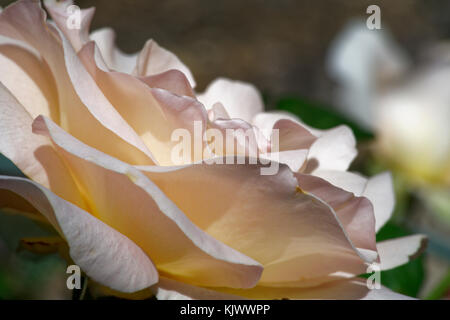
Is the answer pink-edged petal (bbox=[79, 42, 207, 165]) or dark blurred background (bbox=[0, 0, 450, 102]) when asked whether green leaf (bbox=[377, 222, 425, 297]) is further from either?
dark blurred background (bbox=[0, 0, 450, 102])

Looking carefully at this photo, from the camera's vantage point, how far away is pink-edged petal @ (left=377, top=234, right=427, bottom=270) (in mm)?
285

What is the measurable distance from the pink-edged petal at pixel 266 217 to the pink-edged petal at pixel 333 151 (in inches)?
2.4

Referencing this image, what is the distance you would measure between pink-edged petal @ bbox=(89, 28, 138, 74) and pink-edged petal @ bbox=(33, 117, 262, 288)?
0.08m

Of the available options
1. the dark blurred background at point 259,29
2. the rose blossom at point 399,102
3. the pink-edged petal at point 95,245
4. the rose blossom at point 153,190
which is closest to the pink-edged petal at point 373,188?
the rose blossom at point 153,190

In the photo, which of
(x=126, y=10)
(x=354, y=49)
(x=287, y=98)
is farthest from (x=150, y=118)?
(x=126, y=10)

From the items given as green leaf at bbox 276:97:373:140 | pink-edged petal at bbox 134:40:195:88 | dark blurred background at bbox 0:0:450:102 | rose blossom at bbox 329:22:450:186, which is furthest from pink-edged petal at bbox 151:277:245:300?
dark blurred background at bbox 0:0:450:102

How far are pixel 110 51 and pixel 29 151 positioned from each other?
0.10 metres

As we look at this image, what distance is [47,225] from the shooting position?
288 mm

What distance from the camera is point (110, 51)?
0.32m

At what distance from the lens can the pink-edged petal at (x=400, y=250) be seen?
11.2 inches

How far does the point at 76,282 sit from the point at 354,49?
0.62m

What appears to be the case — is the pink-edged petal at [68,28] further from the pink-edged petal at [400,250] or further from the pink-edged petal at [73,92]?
the pink-edged petal at [400,250]

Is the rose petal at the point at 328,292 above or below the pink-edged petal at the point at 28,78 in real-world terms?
below

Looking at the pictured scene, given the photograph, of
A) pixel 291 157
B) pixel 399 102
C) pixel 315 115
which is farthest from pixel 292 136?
pixel 399 102
